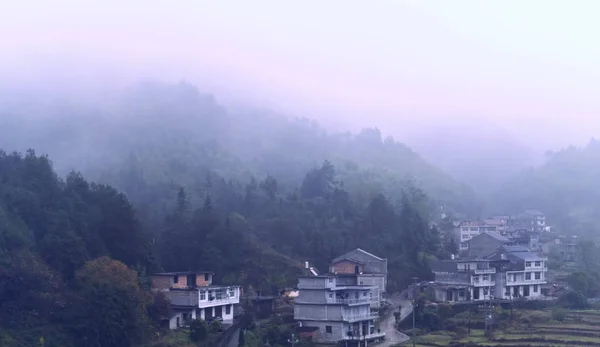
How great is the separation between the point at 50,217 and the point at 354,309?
15.9 m

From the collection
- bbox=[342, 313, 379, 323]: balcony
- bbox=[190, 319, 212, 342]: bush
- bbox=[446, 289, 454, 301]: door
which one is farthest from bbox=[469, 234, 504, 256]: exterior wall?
bbox=[190, 319, 212, 342]: bush

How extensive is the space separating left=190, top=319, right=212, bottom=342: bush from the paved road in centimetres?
922

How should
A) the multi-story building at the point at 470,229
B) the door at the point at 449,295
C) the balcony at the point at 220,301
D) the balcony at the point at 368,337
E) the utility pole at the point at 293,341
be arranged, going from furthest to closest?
the multi-story building at the point at 470,229 → the door at the point at 449,295 → the balcony at the point at 368,337 → the balcony at the point at 220,301 → the utility pole at the point at 293,341

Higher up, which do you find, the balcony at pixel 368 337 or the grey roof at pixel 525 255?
the grey roof at pixel 525 255

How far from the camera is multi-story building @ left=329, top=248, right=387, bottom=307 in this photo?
43906 mm

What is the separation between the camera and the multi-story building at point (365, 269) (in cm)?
4391

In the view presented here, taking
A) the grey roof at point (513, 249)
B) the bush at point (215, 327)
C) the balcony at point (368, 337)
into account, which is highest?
the grey roof at point (513, 249)

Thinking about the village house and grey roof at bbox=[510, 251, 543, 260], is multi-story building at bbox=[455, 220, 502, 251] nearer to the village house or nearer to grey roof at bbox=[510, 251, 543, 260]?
the village house

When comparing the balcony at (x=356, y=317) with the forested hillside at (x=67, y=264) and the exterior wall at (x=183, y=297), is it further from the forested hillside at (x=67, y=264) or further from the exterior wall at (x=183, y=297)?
the forested hillside at (x=67, y=264)

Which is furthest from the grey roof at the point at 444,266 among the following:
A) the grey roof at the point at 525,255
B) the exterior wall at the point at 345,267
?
the exterior wall at the point at 345,267

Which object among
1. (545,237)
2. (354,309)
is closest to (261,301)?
(354,309)

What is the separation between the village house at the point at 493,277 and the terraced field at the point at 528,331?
3819mm

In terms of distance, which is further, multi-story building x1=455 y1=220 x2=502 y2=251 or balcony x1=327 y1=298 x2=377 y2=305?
multi-story building x1=455 y1=220 x2=502 y2=251

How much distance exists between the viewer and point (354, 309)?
3706 cm
